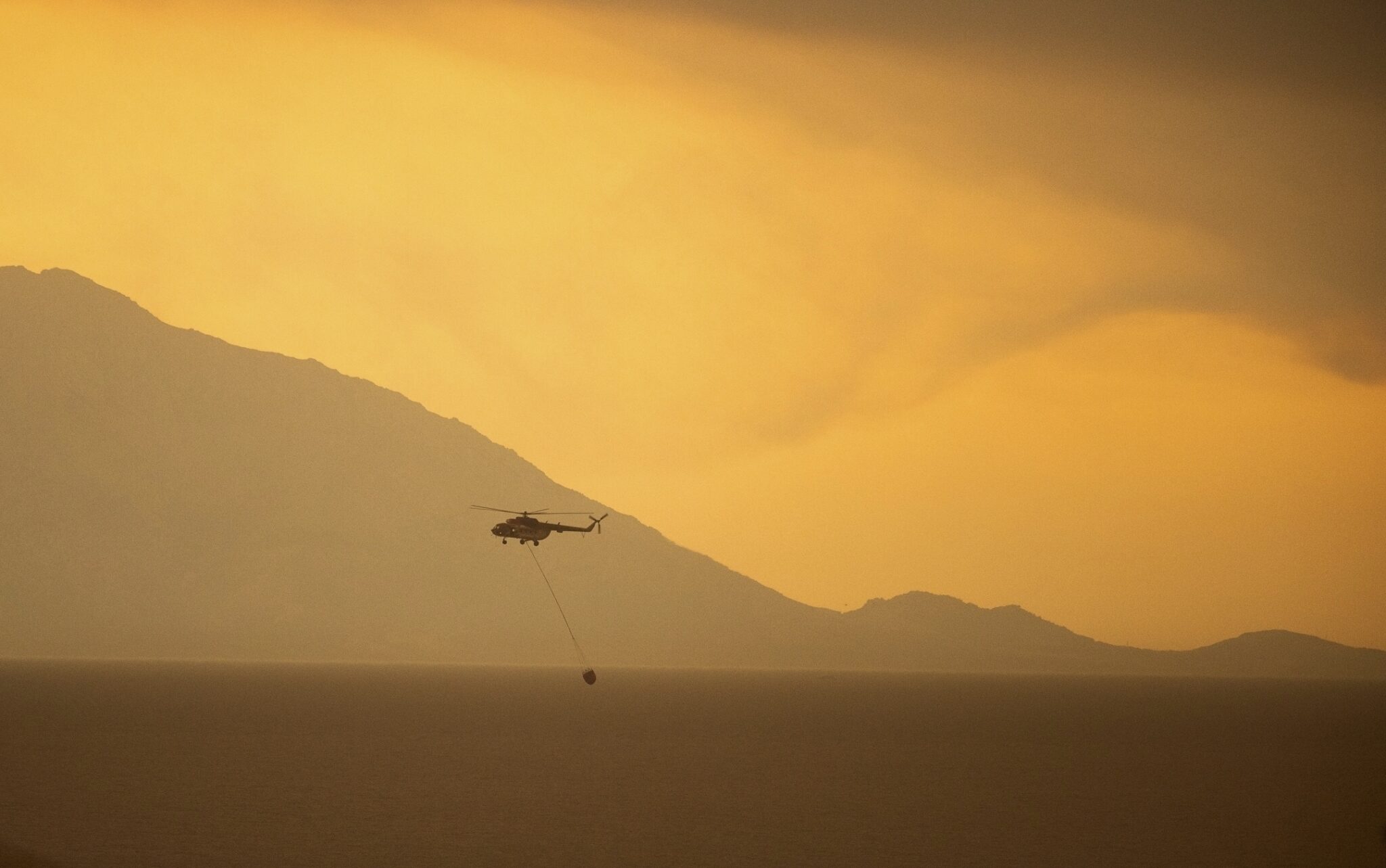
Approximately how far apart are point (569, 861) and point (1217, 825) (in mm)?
49778

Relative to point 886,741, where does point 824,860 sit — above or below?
below

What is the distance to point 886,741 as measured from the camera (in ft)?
579

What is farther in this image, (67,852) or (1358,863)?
(1358,863)

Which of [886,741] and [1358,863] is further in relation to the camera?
[886,741]

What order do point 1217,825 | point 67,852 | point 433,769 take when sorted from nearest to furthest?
point 67,852
point 1217,825
point 433,769

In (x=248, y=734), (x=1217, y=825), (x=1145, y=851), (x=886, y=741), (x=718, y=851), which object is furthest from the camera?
(x=886, y=741)

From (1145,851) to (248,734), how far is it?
101 meters

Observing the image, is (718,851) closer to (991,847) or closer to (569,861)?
(569,861)

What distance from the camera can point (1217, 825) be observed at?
107 meters

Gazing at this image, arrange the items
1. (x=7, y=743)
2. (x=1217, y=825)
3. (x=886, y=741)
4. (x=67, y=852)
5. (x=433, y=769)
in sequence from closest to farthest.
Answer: (x=67, y=852) < (x=1217, y=825) < (x=433, y=769) < (x=7, y=743) < (x=886, y=741)

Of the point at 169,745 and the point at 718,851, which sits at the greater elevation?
the point at 169,745

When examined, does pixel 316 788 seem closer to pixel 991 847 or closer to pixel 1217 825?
pixel 991 847

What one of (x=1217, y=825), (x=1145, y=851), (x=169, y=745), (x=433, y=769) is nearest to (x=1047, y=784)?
(x=1217, y=825)

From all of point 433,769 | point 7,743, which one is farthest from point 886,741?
point 7,743
